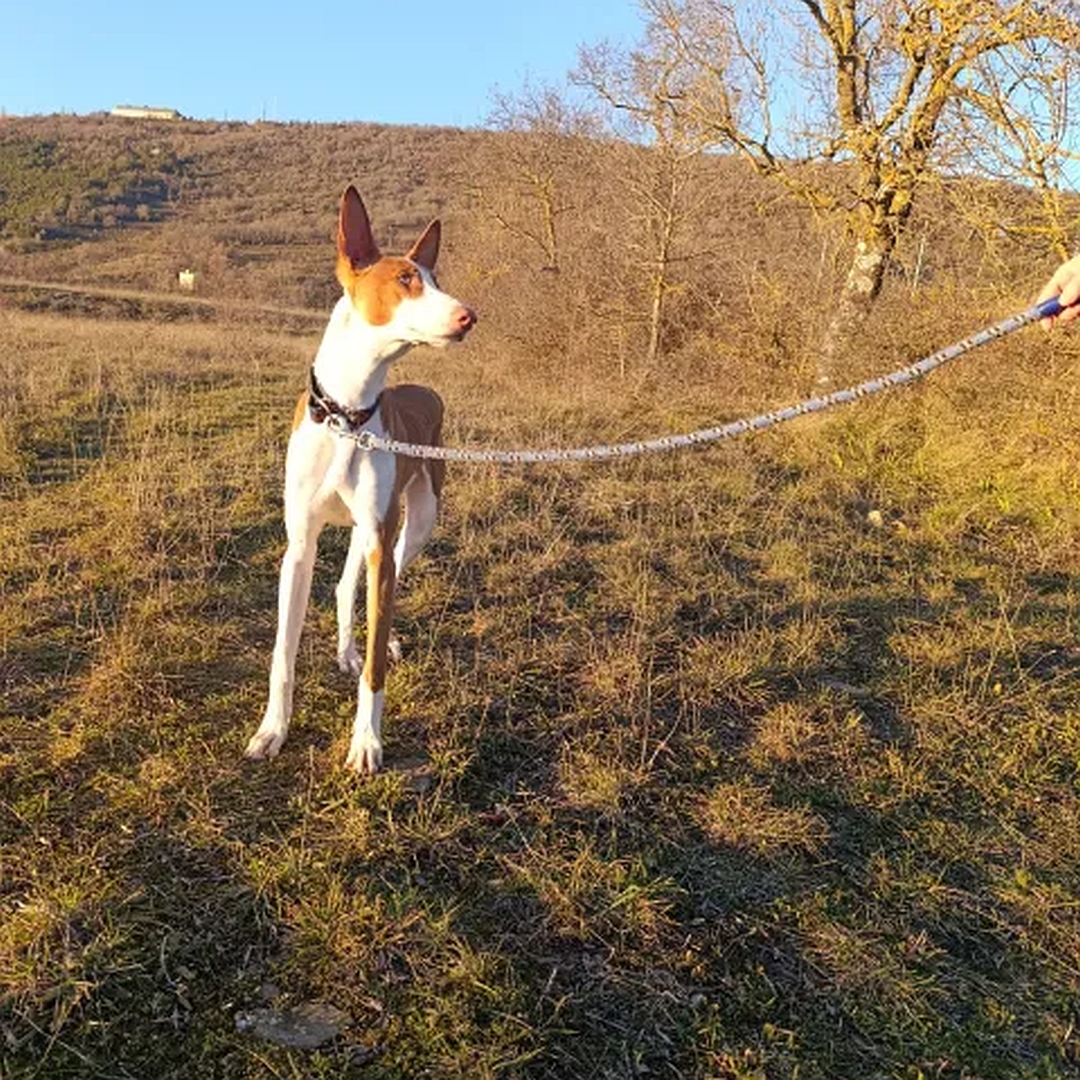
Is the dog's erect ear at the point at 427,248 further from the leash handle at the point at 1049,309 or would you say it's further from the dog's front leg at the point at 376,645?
the leash handle at the point at 1049,309

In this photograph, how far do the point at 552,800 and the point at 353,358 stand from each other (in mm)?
1776

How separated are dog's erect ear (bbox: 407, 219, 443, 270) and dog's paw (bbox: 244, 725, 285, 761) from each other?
1910 mm

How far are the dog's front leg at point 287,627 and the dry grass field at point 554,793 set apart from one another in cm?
12

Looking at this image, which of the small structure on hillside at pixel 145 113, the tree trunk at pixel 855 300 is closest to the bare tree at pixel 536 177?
the tree trunk at pixel 855 300

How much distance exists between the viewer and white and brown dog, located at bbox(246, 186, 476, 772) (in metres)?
3.29

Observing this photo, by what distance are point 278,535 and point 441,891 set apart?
3699 millimetres

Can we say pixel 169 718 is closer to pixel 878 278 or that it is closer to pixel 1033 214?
pixel 1033 214

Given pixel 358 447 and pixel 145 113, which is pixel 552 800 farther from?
pixel 145 113

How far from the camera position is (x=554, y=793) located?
133 inches

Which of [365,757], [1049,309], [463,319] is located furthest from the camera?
[365,757]

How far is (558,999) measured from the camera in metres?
2.44

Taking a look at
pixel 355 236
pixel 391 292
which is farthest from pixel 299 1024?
pixel 355 236

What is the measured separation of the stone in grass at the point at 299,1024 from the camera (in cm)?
226

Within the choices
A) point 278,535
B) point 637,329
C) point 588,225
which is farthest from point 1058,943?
point 588,225
